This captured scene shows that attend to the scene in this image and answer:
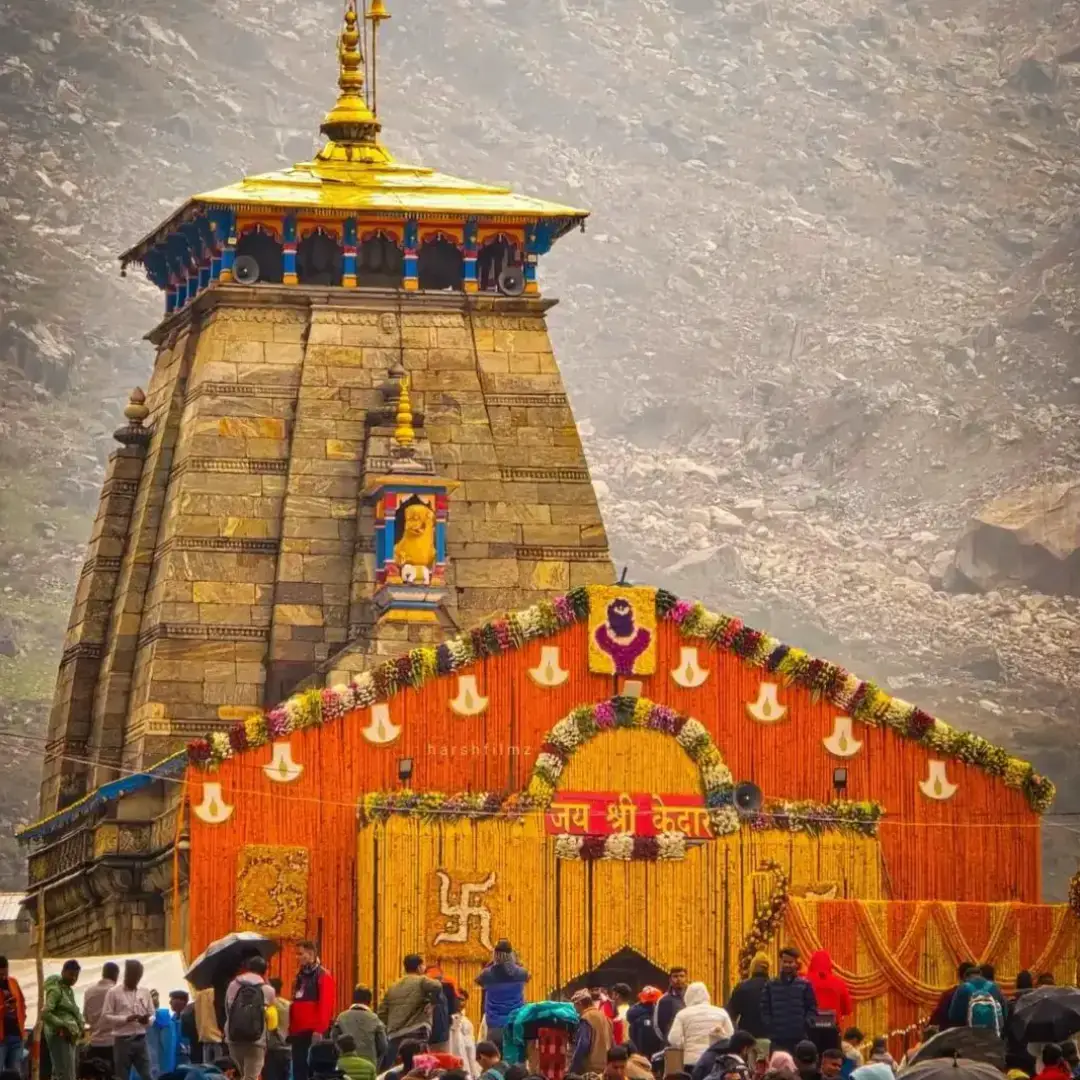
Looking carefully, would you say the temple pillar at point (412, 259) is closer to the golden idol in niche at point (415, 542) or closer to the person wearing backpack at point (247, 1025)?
the golden idol in niche at point (415, 542)

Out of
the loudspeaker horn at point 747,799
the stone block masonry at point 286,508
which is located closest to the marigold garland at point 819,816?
the loudspeaker horn at point 747,799

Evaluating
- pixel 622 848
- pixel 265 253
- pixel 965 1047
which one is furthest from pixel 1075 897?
pixel 265 253

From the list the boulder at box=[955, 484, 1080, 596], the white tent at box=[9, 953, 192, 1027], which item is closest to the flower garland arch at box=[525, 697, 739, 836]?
the white tent at box=[9, 953, 192, 1027]

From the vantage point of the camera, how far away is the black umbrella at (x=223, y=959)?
40375 millimetres

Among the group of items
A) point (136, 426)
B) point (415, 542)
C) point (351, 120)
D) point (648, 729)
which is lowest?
point (648, 729)

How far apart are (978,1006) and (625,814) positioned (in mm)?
9945

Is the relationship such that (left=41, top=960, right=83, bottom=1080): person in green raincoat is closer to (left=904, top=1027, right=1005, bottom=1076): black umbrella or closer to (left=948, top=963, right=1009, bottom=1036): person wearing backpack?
(left=904, top=1027, right=1005, bottom=1076): black umbrella

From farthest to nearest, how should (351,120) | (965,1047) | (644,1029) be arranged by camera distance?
(351,120)
(644,1029)
(965,1047)

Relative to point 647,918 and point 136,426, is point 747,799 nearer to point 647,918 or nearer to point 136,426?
point 647,918

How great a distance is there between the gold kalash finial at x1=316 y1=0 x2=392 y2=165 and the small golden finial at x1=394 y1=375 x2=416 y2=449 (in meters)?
5.29

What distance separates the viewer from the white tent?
43.7 meters

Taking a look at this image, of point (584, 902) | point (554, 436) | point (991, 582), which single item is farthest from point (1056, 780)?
point (584, 902)


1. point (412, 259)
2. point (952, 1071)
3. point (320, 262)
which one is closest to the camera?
point (952, 1071)

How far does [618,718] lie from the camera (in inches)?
1939
